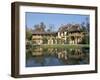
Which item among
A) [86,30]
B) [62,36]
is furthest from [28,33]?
[86,30]

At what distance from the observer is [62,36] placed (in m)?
2.28

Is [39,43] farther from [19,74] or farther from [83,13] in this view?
[83,13]

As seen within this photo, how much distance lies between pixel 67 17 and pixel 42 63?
0.48 m

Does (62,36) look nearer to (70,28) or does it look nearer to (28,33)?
(70,28)

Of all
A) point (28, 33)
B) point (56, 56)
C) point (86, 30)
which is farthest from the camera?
point (86, 30)

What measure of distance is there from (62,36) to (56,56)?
0.62 ft

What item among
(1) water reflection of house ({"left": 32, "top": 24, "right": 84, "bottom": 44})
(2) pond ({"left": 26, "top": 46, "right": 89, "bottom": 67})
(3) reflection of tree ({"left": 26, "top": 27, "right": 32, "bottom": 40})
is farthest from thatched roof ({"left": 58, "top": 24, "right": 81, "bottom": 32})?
(3) reflection of tree ({"left": 26, "top": 27, "right": 32, "bottom": 40})

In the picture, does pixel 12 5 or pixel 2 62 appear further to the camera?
pixel 12 5

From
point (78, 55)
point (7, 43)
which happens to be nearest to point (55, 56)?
point (78, 55)

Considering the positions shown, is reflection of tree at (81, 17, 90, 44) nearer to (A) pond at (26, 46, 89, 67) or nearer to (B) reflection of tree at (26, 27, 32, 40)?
(A) pond at (26, 46, 89, 67)

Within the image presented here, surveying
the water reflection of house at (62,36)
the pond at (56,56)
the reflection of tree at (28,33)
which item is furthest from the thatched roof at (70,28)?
the reflection of tree at (28,33)

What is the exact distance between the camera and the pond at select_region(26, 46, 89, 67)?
217 cm

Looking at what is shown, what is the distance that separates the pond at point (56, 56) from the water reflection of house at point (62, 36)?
6 centimetres

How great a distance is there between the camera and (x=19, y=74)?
82.5 inches
